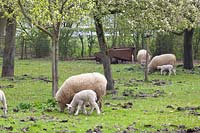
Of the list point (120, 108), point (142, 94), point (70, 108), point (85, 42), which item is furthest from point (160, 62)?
point (70, 108)

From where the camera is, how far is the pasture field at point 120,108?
1142cm

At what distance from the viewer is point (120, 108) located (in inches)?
589

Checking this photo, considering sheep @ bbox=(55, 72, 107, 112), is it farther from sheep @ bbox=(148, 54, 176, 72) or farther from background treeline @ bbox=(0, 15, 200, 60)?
background treeline @ bbox=(0, 15, 200, 60)

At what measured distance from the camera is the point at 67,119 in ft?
41.1

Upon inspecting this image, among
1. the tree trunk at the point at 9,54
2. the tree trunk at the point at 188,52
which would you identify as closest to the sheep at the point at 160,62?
the tree trunk at the point at 188,52

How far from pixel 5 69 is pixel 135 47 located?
15250 mm

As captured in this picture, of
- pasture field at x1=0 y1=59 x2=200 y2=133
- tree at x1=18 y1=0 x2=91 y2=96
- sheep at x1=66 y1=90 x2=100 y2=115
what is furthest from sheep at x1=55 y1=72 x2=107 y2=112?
tree at x1=18 y1=0 x2=91 y2=96

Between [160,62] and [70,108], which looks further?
[160,62]

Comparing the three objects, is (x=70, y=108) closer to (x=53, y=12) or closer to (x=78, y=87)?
(x=78, y=87)

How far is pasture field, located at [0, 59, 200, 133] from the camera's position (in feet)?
37.5

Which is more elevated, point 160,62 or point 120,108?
point 160,62

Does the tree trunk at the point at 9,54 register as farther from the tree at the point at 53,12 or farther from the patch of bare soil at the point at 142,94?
the tree at the point at 53,12

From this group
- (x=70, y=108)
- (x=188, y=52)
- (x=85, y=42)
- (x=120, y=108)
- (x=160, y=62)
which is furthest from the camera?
(x=85, y=42)

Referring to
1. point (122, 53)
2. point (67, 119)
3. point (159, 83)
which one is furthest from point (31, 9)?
point (122, 53)
